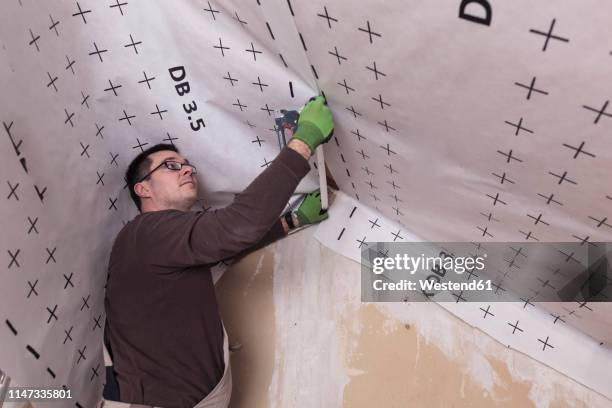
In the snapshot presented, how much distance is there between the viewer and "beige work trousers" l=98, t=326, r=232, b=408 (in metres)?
1.07

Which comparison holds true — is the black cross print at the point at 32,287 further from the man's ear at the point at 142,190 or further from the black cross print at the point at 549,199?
the black cross print at the point at 549,199

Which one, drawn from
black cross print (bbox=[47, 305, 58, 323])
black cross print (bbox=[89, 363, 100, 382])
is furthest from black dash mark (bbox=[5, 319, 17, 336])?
black cross print (bbox=[89, 363, 100, 382])

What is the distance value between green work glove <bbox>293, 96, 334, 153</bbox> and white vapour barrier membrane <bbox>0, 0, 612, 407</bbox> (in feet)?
0.08

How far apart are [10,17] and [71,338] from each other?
656mm

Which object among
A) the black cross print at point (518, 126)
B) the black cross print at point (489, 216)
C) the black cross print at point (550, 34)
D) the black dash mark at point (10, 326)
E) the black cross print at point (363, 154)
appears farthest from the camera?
the black cross print at point (363, 154)

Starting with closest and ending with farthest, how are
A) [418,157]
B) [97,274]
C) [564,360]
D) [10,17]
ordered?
[10,17] → [418,157] → [564,360] → [97,274]

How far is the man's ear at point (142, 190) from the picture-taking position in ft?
4.05

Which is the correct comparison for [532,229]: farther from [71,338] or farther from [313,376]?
[71,338]

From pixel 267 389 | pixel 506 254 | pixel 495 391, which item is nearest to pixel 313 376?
pixel 267 389

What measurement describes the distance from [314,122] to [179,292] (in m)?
0.49

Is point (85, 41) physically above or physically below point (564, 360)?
above

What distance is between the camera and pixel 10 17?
867 mm

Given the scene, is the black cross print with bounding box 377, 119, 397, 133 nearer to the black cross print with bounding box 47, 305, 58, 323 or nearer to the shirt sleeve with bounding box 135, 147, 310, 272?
the shirt sleeve with bounding box 135, 147, 310, 272

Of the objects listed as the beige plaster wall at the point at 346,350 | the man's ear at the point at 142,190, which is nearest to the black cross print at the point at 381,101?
the beige plaster wall at the point at 346,350
